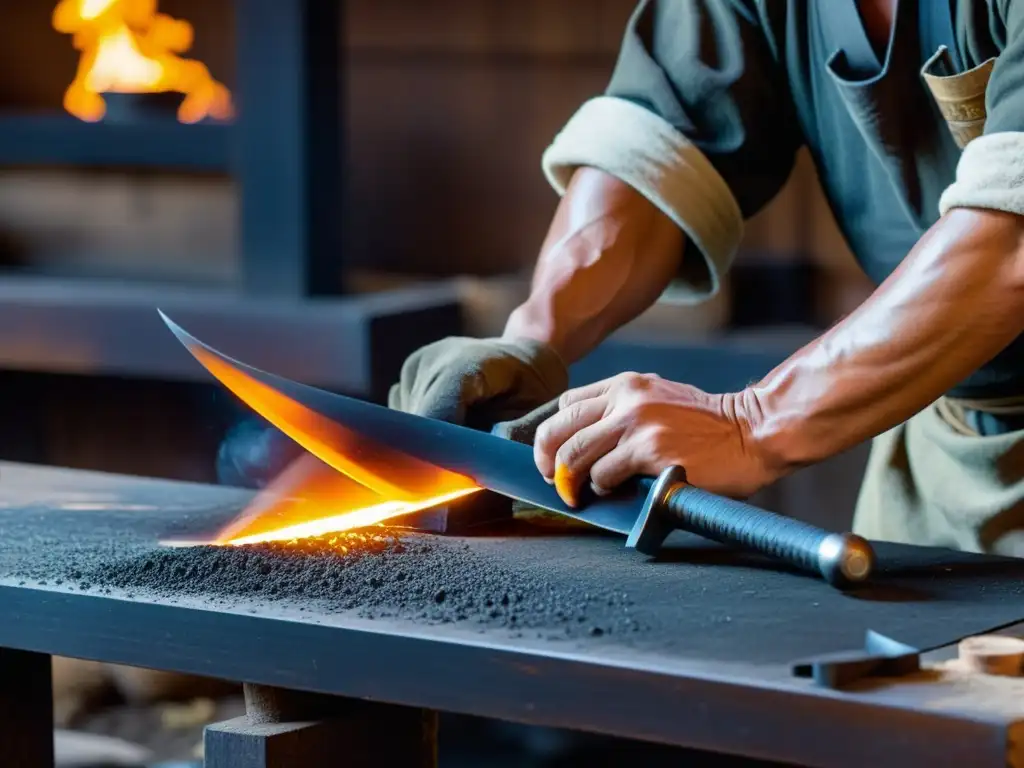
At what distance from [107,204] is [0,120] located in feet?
1.02

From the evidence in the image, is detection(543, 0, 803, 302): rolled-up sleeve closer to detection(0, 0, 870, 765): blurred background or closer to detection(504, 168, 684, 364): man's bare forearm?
detection(504, 168, 684, 364): man's bare forearm

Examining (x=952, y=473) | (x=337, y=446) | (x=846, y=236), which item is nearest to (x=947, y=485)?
(x=952, y=473)

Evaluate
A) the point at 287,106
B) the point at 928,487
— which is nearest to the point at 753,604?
the point at 928,487

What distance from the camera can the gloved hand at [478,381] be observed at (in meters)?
1.37

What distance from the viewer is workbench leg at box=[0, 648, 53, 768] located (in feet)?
4.54

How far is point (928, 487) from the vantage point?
5.23 feet

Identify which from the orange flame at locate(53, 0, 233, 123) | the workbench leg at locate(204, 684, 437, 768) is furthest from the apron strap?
the orange flame at locate(53, 0, 233, 123)

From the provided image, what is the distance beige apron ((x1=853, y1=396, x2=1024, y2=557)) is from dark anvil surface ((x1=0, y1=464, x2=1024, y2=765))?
26 centimetres

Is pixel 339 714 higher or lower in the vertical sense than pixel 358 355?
lower

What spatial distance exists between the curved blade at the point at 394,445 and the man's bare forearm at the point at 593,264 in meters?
0.29

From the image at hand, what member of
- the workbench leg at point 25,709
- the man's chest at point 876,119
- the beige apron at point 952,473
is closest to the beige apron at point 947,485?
the beige apron at point 952,473

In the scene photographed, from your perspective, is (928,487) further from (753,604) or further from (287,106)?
(287,106)

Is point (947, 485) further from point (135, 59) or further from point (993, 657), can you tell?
point (135, 59)

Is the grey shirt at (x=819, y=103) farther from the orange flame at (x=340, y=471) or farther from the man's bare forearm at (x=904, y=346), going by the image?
the orange flame at (x=340, y=471)
